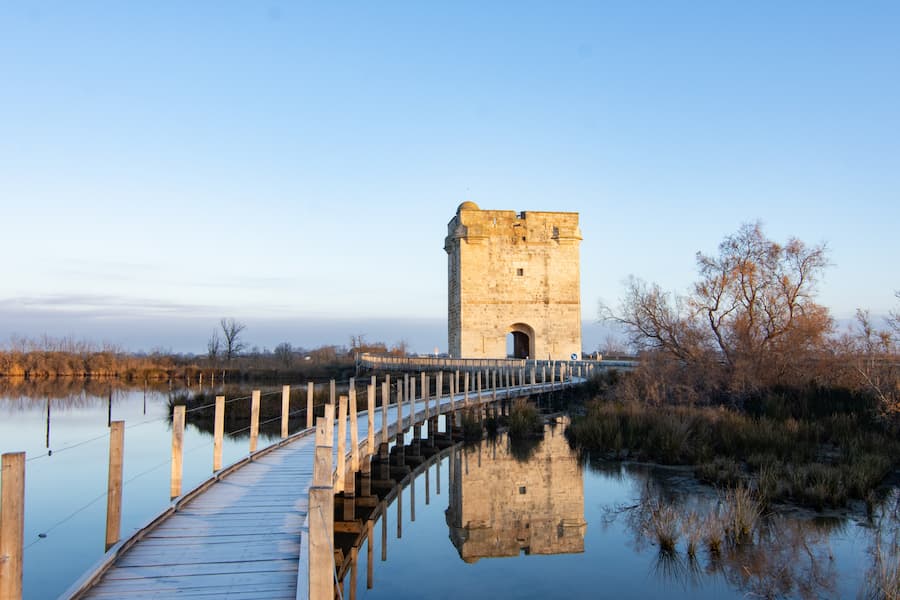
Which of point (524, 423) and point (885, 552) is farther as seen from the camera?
point (524, 423)

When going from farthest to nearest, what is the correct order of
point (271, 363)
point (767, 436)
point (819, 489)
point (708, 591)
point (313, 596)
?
point (271, 363)
point (767, 436)
point (819, 489)
point (708, 591)
point (313, 596)

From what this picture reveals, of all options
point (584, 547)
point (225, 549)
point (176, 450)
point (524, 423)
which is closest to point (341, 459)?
point (176, 450)

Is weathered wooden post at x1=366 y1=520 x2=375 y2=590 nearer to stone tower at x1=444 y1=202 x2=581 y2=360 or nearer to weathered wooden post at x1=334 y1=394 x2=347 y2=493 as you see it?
weathered wooden post at x1=334 y1=394 x2=347 y2=493

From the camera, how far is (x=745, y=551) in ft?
27.6

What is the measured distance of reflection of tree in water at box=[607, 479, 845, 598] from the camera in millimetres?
7676

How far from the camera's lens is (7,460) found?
13.0 ft

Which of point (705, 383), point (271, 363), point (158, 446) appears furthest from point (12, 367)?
point (705, 383)

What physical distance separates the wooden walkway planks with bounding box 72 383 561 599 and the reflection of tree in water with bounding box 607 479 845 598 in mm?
4775

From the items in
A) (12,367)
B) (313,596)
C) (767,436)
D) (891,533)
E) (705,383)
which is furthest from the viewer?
(12,367)

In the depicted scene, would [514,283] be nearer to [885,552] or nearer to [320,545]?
[885,552]

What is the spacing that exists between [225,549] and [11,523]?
2.16m

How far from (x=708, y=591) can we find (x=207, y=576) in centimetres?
553

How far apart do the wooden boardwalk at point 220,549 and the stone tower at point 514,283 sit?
23.7m

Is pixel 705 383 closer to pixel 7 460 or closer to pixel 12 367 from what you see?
pixel 7 460
